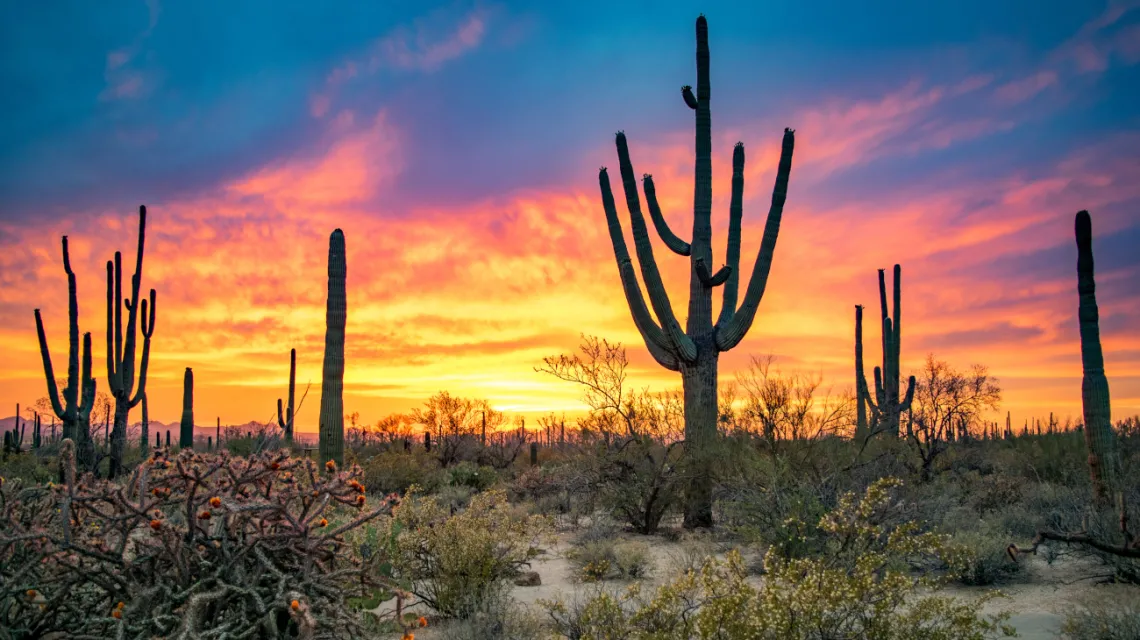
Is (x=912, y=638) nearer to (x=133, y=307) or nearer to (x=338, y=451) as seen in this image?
(x=338, y=451)

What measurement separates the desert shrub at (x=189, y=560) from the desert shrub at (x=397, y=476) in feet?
48.6

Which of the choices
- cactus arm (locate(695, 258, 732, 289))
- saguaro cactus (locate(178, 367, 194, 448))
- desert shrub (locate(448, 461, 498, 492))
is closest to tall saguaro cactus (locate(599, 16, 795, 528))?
cactus arm (locate(695, 258, 732, 289))

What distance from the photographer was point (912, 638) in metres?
4.93

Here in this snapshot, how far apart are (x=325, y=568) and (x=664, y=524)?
32.3 feet

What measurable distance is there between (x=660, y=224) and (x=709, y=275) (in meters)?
1.81

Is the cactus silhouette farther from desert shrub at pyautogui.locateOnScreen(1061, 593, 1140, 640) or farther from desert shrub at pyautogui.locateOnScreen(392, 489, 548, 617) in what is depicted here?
desert shrub at pyautogui.locateOnScreen(1061, 593, 1140, 640)

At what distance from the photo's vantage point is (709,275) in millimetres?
13945

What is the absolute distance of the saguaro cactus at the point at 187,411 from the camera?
93.4ft

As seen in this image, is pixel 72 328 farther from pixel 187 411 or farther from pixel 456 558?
pixel 456 558

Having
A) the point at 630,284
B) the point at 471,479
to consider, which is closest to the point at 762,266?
the point at 630,284

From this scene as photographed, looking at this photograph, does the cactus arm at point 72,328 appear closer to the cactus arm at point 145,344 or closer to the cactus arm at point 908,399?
the cactus arm at point 145,344

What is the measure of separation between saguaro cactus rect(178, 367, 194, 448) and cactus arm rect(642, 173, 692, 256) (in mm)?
20504

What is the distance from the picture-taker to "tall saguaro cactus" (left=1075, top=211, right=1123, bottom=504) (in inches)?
459

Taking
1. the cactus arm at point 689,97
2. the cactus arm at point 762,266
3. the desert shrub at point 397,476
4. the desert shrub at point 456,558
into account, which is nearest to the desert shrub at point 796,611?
the desert shrub at point 456,558
